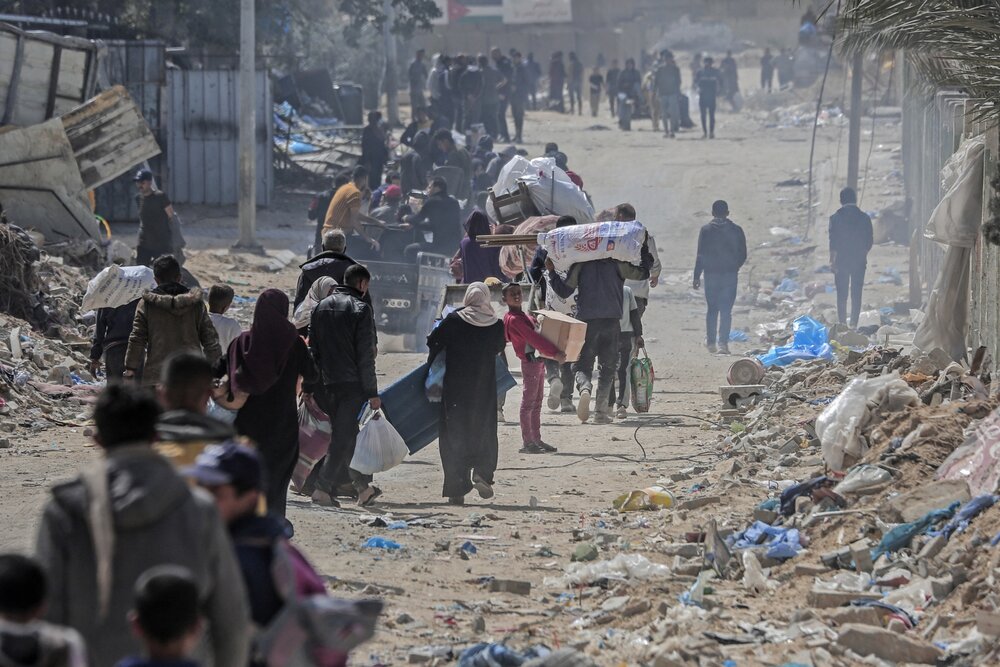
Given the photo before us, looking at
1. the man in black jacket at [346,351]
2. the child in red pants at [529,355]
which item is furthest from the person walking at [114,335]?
the child in red pants at [529,355]

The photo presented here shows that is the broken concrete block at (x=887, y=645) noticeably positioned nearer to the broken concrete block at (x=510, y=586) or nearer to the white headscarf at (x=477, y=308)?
the broken concrete block at (x=510, y=586)

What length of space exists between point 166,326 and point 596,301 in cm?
450

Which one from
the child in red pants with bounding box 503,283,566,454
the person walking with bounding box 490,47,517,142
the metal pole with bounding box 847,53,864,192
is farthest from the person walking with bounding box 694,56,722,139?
the child in red pants with bounding box 503,283,566,454

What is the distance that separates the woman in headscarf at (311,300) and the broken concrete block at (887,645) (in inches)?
155

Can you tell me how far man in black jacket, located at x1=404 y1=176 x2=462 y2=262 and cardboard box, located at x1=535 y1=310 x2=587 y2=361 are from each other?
587cm

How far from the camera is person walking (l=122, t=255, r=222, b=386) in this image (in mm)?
8055

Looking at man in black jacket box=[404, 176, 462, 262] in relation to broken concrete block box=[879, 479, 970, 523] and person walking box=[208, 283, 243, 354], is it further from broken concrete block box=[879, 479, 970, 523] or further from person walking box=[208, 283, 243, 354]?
broken concrete block box=[879, 479, 970, 523]

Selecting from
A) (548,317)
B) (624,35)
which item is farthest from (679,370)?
(624,35)

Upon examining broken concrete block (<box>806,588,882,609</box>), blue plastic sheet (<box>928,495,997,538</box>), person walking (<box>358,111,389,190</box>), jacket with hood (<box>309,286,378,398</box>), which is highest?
person walking (<box>358,111,389,190</box>)

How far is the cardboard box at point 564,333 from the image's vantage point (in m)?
10.9

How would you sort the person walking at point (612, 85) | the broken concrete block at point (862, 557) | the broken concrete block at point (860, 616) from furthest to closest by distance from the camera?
the person walking at point (612, 85), the broken concrete block at point (862, 557), the broken concrete block at point (860, 616)

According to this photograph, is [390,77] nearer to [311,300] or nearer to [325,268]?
[325,268]

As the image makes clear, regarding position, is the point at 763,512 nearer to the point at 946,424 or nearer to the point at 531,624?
the point at 946,424

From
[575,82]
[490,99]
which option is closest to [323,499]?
[490,99]
